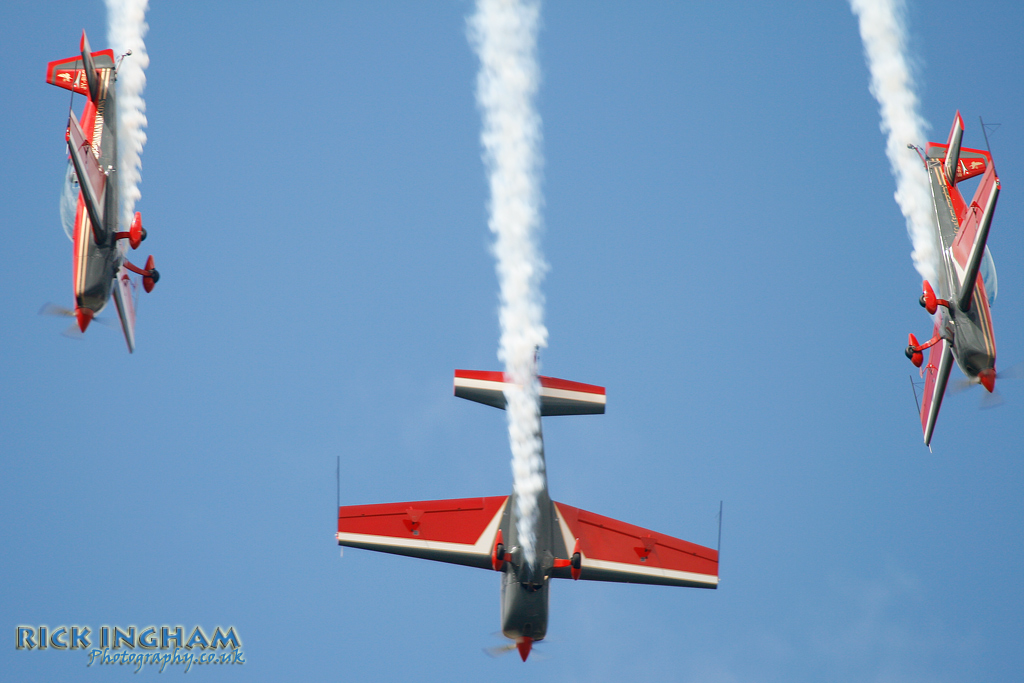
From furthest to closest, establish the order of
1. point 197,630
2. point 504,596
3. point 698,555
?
point 197,630 → point 698,555 → point 504,596

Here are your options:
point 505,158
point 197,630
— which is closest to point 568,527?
point 505,158

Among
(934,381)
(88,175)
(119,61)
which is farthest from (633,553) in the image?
(119,61)

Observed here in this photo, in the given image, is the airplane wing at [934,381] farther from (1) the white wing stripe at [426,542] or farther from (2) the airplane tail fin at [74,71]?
(2) the airplane tail fin at [74,71]

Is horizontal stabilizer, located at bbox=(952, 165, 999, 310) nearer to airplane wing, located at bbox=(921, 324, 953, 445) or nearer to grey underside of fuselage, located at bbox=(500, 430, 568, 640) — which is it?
airplane wing, located at bbox=(921, 324, 953, 445)

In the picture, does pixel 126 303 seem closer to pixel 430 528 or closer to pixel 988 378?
pixel 430 528

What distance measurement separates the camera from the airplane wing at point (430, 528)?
3181 cm

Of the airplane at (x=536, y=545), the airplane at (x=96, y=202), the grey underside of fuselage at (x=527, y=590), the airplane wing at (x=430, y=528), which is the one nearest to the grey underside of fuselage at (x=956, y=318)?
the airplane at (x=536, y=545)

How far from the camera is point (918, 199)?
35281 mm

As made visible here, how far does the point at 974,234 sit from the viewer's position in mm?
32219

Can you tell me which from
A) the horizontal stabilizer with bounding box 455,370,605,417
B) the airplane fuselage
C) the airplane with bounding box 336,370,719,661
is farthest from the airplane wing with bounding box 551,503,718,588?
the airplane fuselage

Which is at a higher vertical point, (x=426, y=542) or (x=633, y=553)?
(x=426, y=542)

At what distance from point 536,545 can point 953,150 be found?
14.6 metres

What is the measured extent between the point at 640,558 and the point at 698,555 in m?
1.47

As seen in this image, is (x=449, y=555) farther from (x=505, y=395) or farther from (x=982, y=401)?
(x=982, y=401)
